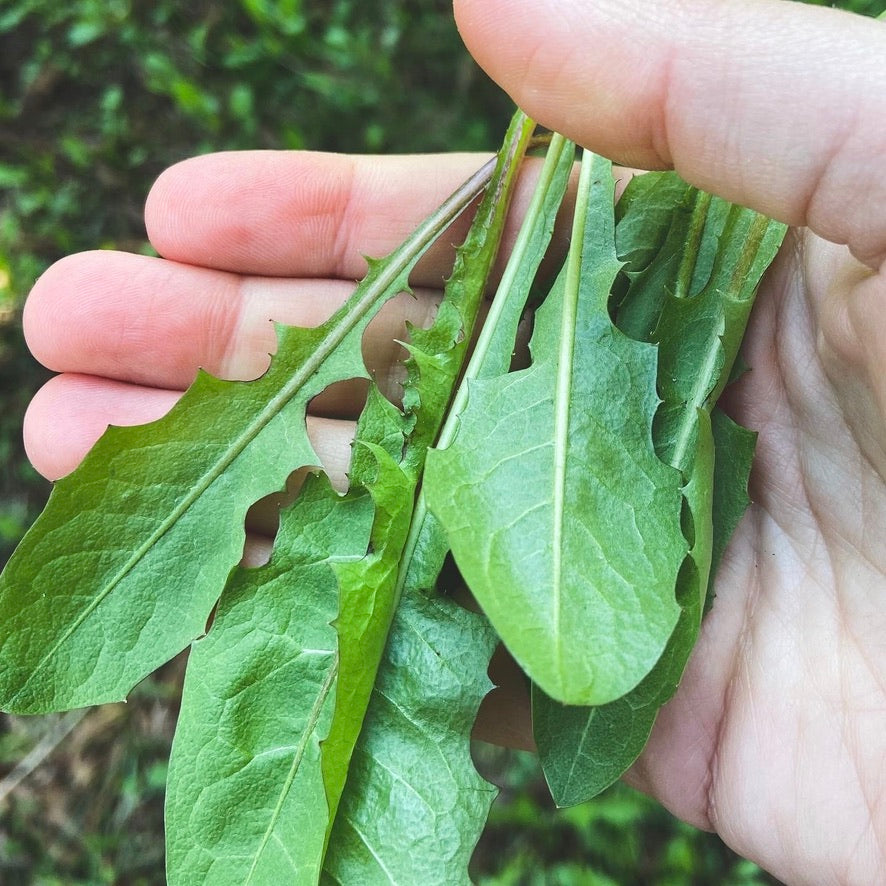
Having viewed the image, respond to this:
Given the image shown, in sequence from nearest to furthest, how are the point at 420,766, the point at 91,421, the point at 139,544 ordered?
the point at 420,766, the point at 139,544, the point at 91,421

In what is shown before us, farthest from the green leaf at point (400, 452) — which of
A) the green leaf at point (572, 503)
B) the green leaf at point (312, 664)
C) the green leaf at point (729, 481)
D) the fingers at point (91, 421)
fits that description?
the green leaf at point (729, 481)

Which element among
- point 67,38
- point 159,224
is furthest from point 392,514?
point 67,38

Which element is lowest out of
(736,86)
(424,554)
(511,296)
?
(424,554)

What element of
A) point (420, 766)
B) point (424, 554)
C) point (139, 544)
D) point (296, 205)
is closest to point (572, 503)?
point (424, 554)

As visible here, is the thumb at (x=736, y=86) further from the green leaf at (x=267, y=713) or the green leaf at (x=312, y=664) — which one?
the green leaf at (x=267, y=713)

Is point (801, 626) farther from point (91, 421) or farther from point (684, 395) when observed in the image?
point (91, 421)
